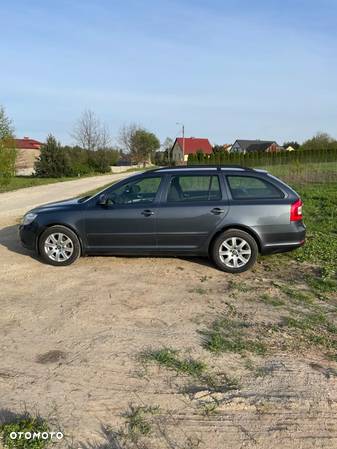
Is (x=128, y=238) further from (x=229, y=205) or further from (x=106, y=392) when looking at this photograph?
(x=106, y=392)

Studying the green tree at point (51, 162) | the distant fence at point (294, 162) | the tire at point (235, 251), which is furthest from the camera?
the green tree at point (51, 162)

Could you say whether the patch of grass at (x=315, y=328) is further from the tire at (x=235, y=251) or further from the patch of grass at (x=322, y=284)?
the tire at (x=235, y=251)

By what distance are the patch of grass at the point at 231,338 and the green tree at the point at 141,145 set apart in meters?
73.3

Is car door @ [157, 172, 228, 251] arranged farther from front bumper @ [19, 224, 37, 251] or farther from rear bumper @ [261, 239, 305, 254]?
front bumper @ [19, 224, 37, 251]

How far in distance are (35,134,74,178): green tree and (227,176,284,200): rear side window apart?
36237 mm

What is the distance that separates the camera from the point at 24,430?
8.14 ft

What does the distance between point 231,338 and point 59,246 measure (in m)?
3.46

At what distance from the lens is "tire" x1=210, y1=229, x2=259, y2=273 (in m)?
5.79

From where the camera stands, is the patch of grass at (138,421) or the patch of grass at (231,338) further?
the patch of grass at (231,338)

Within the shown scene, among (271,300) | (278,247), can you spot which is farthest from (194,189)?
(271,300)

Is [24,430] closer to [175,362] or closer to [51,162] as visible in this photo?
[175,362]

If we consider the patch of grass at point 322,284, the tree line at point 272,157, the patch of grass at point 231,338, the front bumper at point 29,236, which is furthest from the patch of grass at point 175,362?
the tree line at point 272,157

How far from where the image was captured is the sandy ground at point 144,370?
251 cm

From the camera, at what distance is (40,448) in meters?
2.36
